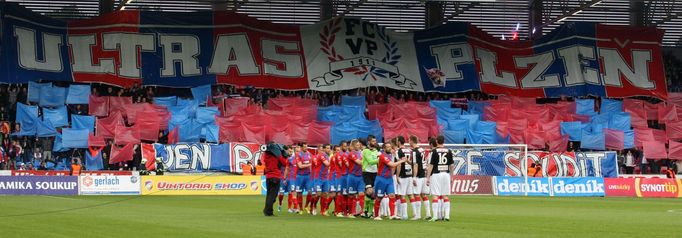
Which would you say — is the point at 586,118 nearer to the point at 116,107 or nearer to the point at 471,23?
the point at 471,23

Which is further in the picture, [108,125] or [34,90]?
[34,90]

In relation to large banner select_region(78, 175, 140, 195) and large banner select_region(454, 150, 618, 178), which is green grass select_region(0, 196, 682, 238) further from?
large banner select_region(454, 150, 618, 178)

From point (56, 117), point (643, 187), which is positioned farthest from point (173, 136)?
point (643, 187)

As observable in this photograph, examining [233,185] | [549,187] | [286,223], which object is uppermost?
[286,223]

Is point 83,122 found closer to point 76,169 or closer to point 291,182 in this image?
point 76,169

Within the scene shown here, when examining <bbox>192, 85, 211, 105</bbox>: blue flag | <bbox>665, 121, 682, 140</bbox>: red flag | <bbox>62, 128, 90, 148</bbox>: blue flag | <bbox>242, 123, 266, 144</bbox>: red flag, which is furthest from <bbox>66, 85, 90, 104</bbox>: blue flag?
<bbox>665, 121, 682, 140</bbox>: red flag

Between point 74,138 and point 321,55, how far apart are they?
15.9m

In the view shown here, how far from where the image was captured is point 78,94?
55312mm

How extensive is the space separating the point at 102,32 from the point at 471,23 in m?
23.0

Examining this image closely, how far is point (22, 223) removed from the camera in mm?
23391

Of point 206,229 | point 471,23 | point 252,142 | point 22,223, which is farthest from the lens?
point 471,23

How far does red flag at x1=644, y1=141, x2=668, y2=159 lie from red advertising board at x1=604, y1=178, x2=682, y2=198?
9.05 meters

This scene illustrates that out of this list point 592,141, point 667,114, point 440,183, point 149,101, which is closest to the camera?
point 440,183

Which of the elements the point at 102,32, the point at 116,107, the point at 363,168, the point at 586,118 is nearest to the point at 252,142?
the point at 116,107
